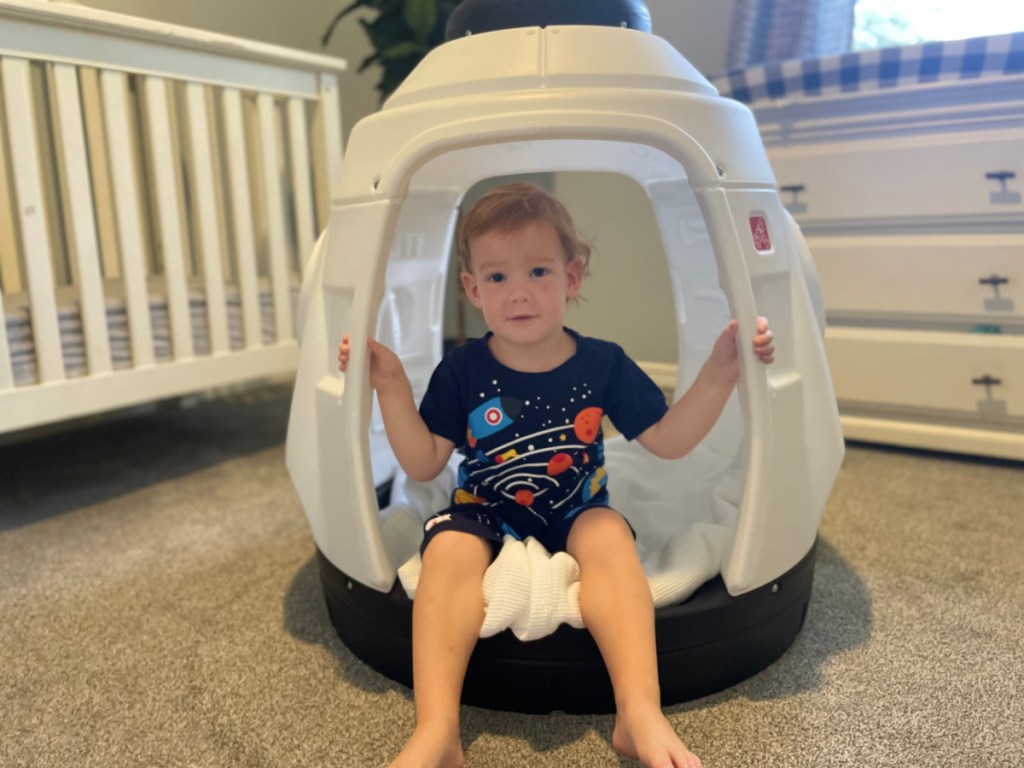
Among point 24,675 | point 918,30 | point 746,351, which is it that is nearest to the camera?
point 746,351

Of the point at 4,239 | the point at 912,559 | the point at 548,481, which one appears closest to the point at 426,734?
the point at 548,481

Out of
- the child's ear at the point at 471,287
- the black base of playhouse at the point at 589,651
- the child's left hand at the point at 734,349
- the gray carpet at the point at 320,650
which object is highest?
the child's ear at the point at 471,287

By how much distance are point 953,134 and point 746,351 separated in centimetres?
105

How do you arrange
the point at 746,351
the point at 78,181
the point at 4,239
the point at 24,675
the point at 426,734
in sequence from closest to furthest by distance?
the point at 426,734 < the point at 746,351 < the point at 24,675 < the point at 78,181 < the point at 4,239

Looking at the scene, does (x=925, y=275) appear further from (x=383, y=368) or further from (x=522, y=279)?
(x=383, y=368)

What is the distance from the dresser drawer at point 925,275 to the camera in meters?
1.53

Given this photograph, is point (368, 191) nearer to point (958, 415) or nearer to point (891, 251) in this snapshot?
point (891, 251)

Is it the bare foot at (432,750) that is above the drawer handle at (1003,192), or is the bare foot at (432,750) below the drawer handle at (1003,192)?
below

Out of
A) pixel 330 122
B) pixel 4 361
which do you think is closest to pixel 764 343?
pixel 4 361

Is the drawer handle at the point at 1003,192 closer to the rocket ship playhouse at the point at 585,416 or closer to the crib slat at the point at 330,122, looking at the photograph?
the rocket ship playhouse at the point at 585,416

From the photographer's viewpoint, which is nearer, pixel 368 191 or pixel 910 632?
pixel 368 191

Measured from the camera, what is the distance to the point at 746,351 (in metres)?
0.80

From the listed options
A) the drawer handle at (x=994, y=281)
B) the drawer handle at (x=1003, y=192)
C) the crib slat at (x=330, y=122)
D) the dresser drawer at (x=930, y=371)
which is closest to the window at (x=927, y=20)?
the drawer handle at (x=1003, y=192)

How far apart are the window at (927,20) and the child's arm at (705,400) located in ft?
4.48
